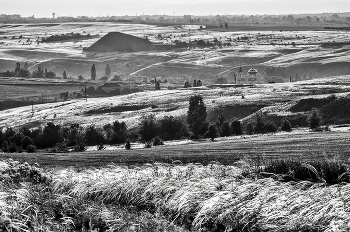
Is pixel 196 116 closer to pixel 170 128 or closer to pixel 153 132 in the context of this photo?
pixel 170 128

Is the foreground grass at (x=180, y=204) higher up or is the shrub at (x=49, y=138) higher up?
the foreground grass at (x=180, y=204)

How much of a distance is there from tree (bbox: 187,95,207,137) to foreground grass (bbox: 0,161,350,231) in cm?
5074

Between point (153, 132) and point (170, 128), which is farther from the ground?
point (170, 128)

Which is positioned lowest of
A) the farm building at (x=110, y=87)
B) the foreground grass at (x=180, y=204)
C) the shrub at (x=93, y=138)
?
the farm building at (x=110, y=87)

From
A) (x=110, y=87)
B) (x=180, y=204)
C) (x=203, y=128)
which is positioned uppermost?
Result: (x=180, y=204)

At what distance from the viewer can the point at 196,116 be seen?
7456 cm

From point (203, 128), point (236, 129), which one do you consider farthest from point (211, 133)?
point (203, 128)

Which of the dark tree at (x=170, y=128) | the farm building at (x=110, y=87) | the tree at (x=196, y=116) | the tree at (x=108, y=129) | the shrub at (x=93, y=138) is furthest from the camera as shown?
the farm building at (x=110, y=87)

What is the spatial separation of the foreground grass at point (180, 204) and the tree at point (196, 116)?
1998 inches

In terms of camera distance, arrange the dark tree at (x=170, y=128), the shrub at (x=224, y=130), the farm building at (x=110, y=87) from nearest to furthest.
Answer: the shrub at (x=224, y=130) < the dark tree at (x=170, y=128) < the farm building at (x=110, y=87)

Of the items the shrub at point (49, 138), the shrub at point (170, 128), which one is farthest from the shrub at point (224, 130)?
the shrub at point (49, 138)

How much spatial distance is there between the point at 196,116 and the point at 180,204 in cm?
5917

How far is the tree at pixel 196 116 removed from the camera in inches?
2825

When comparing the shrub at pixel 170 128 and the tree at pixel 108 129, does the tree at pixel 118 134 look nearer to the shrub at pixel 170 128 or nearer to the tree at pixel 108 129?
the tree at pixel 108 129
